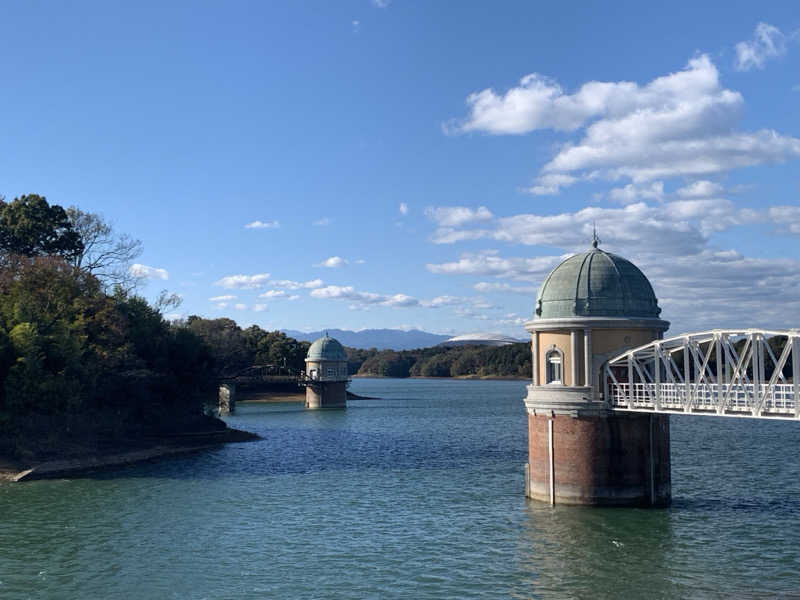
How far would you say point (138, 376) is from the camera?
67062 millimetres

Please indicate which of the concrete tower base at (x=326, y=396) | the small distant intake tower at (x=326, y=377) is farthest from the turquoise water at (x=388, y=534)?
the small distant intake tower at (x=326, y=377)

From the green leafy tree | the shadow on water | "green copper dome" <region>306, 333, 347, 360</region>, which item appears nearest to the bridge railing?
the shadow on water

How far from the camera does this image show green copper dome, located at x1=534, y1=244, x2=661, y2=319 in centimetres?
3922

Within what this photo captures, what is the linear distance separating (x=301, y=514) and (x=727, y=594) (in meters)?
21.6

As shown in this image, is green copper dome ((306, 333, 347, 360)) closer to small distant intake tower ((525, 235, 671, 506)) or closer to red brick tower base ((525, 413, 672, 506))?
small distant intake tower ((525, 235, 671, 506))

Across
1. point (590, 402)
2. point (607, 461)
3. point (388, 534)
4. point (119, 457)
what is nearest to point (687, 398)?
point (590, 402)

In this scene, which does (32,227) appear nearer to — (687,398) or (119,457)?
(119,457)

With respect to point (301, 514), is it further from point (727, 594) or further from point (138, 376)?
point (138, 376)

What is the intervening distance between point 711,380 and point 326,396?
100 metres

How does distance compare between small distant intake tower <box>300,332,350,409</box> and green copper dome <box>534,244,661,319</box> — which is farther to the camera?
small distant intake tower <box>300,332,350,409</box>

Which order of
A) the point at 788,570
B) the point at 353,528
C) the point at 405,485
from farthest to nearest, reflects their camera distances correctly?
the point at 405,485
the point at 353,528
the point at 788,570

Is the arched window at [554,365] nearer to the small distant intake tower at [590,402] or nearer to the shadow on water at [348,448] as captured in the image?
the small distant intake tower at [590,402]

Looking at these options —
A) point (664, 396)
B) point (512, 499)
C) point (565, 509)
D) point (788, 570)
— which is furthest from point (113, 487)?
point (788, 570)

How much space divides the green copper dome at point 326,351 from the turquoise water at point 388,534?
71.2m
